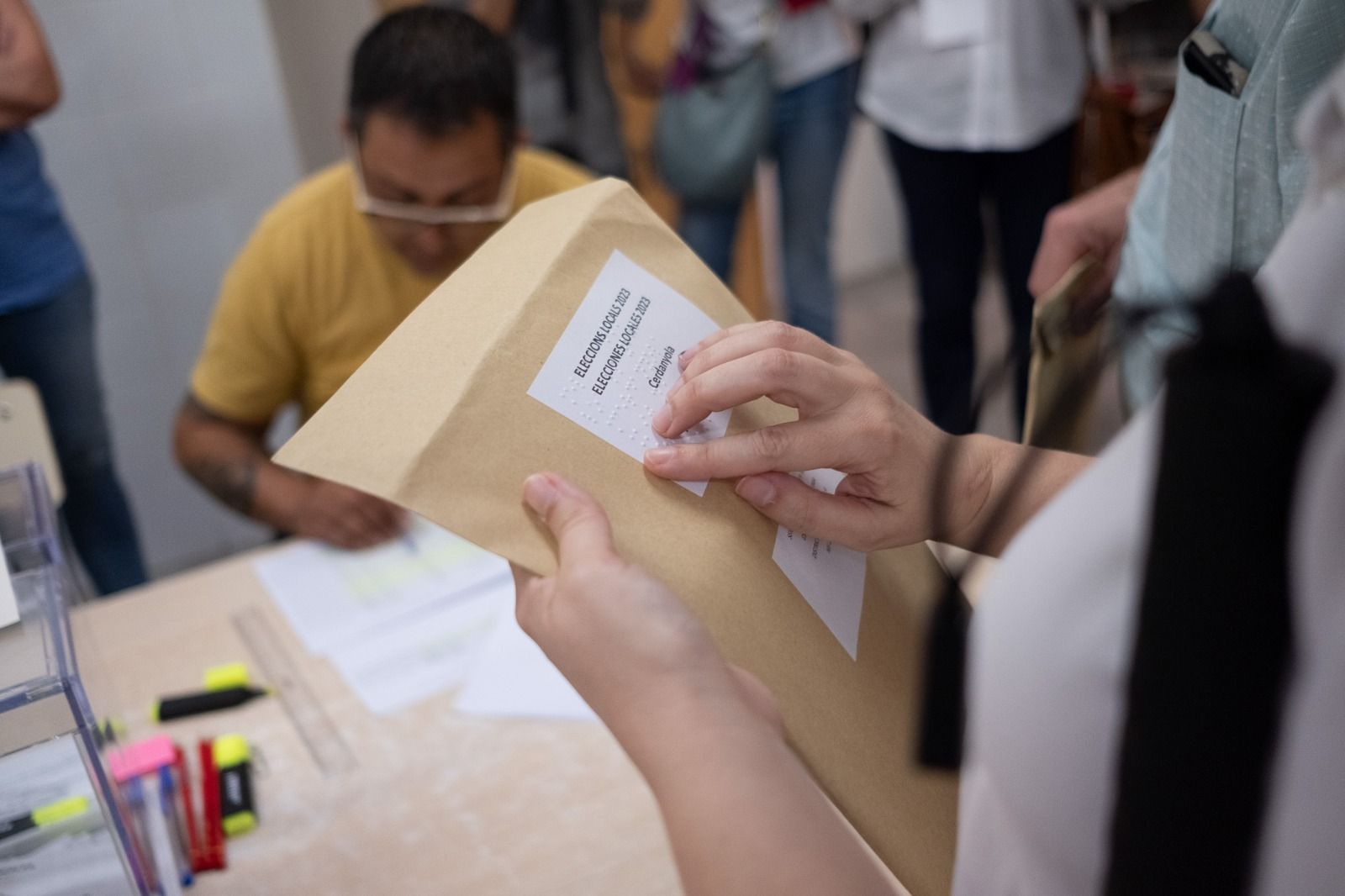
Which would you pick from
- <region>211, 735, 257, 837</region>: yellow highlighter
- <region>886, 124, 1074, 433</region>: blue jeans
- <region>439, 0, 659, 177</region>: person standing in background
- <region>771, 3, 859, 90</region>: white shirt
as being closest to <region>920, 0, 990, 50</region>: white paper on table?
<region>886, 124, 1074, 433</region>: blue jeans

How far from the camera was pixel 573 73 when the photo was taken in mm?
2166

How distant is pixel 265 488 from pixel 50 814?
2.41 ft

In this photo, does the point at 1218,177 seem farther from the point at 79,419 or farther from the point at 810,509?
the point at 79,419

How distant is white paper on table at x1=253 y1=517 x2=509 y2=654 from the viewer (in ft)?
3.45

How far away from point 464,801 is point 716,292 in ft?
1.47

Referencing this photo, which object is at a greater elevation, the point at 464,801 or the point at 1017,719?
the point at 1017,719

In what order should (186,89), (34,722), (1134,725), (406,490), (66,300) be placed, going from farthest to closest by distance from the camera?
(186,89)
(66,300)
(34,722)
(406,490)
(1134,725)

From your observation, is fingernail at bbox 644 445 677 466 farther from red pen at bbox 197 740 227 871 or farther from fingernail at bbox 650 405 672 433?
red pen at bbox 197 740 227 871

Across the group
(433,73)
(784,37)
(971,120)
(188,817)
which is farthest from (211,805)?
(784,37)

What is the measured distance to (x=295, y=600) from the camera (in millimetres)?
1090

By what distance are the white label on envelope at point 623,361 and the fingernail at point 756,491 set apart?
0.03m

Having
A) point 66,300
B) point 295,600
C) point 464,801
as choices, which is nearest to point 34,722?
point 464,801

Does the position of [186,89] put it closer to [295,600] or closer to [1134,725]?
[295,600]

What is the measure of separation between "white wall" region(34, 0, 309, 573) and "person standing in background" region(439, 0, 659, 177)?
46 cm
